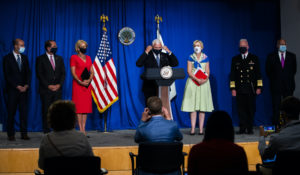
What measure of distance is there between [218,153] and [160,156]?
787 millimetres

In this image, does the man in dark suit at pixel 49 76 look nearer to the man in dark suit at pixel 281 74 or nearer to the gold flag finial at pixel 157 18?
the gold flag finial at pixel 157 18

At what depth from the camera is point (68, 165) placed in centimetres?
217

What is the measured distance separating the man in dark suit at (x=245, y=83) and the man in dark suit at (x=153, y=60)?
127 cm

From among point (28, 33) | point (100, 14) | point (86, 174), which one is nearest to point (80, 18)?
point (100, 14)

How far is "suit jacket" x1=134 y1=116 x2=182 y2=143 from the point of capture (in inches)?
115

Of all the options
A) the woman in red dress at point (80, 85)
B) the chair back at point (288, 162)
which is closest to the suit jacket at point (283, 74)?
the woman in red dress at point (80, 85)

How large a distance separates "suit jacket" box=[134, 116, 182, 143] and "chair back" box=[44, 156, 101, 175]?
83 centimetres

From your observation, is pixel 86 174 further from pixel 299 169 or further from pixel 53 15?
pixel 53 15

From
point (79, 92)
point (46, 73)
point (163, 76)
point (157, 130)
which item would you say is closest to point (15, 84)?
point (46, 73)

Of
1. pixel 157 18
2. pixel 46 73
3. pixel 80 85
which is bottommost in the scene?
pixel 80 85

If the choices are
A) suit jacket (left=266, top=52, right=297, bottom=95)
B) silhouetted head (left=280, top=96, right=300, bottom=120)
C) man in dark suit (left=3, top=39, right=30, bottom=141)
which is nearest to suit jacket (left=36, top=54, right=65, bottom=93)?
man in dark suit (left=3, top=39, right=30, bottom=141)

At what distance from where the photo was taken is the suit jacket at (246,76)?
5788mm

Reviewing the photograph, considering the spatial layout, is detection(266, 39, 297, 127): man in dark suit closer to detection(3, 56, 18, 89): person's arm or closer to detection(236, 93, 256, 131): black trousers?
detection(236, 93, 256, 131): black trousers

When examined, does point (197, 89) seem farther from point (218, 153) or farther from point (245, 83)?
point (218, 153)
